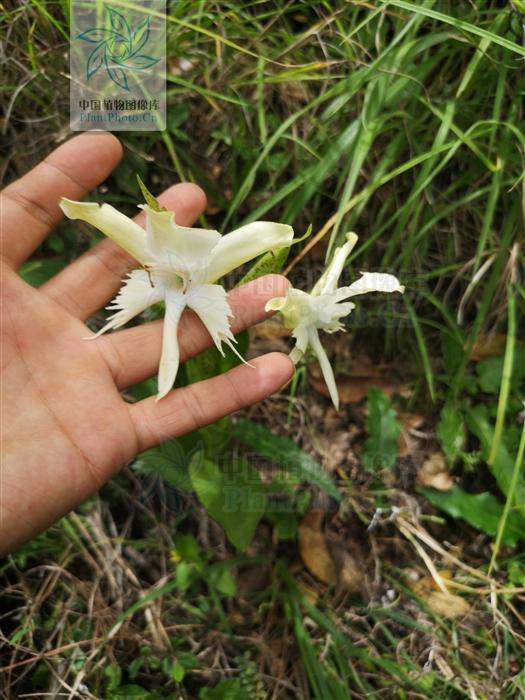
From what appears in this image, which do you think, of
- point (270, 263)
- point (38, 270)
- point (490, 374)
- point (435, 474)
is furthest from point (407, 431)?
point (38, 270)

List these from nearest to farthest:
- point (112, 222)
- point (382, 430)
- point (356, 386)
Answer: point (112, 222) < point (382, 430) < point (356, 386)

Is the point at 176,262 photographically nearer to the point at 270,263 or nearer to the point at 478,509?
the point at 270,263

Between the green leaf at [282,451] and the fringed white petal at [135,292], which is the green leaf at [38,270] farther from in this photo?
the green leaf at [282,451]

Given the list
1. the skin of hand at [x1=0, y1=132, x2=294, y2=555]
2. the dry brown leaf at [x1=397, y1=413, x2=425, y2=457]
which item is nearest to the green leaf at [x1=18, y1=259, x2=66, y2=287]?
the skin of hand at [x1=0, y1=132, x2=294, y2=555]

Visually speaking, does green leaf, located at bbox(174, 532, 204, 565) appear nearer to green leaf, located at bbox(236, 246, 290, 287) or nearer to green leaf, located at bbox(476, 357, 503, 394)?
green leaf, located at bbox(236, 246, 290, 287)

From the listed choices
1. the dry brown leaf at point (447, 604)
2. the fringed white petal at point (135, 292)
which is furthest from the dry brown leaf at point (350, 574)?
the fringed white petal at point (135, 292)
